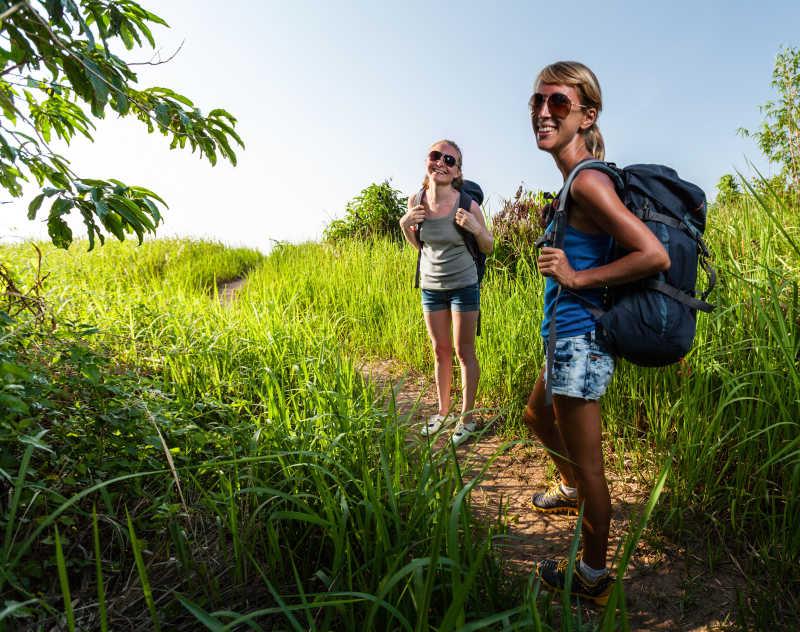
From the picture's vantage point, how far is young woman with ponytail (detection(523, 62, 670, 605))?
1783 mm

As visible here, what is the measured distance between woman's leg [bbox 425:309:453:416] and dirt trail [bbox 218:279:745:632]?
2.02 ft

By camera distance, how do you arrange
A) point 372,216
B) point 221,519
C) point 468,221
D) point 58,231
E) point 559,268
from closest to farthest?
point 559,268
point 221,519
point 58,231
point 468,221
point 372,216

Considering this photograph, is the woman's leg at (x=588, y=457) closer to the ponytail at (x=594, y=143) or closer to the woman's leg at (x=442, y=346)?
the ponytail at (x=594, y=143)

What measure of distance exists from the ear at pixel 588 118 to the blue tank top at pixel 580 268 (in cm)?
42

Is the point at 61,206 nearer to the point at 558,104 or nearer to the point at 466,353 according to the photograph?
the point at 558,104

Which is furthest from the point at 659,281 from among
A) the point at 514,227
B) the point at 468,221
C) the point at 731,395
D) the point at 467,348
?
Result: the point at 514,227

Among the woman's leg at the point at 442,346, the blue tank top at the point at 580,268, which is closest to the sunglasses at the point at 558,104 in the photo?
the blue tank top at the point at 580,268

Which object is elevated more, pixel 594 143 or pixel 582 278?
pixel 594 143

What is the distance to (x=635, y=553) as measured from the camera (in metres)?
2.38

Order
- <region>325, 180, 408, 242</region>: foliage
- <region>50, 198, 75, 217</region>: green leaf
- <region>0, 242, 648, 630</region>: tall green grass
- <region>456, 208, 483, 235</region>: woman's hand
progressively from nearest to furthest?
<region>0, 242, 648, 630</region>: tall green grass, <region>50, 198, 75, 217</region>: green leaf, <region>456, 208, 483, 235</region>: woman's hand, <region>325, 180, 408, 242</region>: foliage

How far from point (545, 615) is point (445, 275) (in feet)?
7.83

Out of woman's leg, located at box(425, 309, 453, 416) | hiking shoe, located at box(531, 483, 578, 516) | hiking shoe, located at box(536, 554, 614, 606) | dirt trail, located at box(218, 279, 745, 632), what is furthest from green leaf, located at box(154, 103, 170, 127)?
hiking shoe, located at box(531, 483, 578, 516)

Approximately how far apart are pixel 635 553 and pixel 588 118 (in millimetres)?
2041

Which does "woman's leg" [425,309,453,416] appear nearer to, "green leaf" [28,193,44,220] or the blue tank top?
the blue tank top
